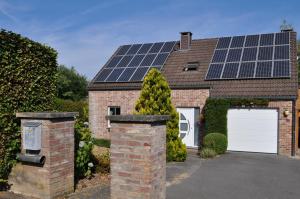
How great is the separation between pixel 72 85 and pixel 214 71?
3028 cm

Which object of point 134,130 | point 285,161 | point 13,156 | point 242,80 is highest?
point 242,80

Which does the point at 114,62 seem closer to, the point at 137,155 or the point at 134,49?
the point at 134,49

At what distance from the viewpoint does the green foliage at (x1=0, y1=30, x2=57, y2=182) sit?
24.4 ft

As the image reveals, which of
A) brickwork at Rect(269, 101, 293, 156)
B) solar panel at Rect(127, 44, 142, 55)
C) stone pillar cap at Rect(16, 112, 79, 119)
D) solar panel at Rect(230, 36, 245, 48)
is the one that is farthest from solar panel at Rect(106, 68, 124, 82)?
stone pillar cap at Rect(16, 112, 79, 119)

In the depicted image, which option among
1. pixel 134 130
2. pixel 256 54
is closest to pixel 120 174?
pixel 134 130

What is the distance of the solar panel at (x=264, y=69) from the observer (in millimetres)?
16003

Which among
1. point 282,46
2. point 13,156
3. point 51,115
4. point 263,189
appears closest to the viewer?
point 51,115

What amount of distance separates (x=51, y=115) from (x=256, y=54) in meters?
13.3

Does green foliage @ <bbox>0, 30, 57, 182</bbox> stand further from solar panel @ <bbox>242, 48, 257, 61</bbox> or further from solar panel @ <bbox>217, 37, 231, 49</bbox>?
solar panel @ <bbox>217, 37, 231, 49</bbox>

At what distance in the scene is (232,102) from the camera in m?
15.6

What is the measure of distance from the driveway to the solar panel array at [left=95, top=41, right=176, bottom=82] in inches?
301

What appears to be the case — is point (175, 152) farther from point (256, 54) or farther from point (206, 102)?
point (256, 54)

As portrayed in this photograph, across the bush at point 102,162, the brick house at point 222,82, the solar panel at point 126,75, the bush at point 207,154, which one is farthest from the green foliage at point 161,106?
the solar panel at point 126,75

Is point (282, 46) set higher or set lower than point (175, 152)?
higher
